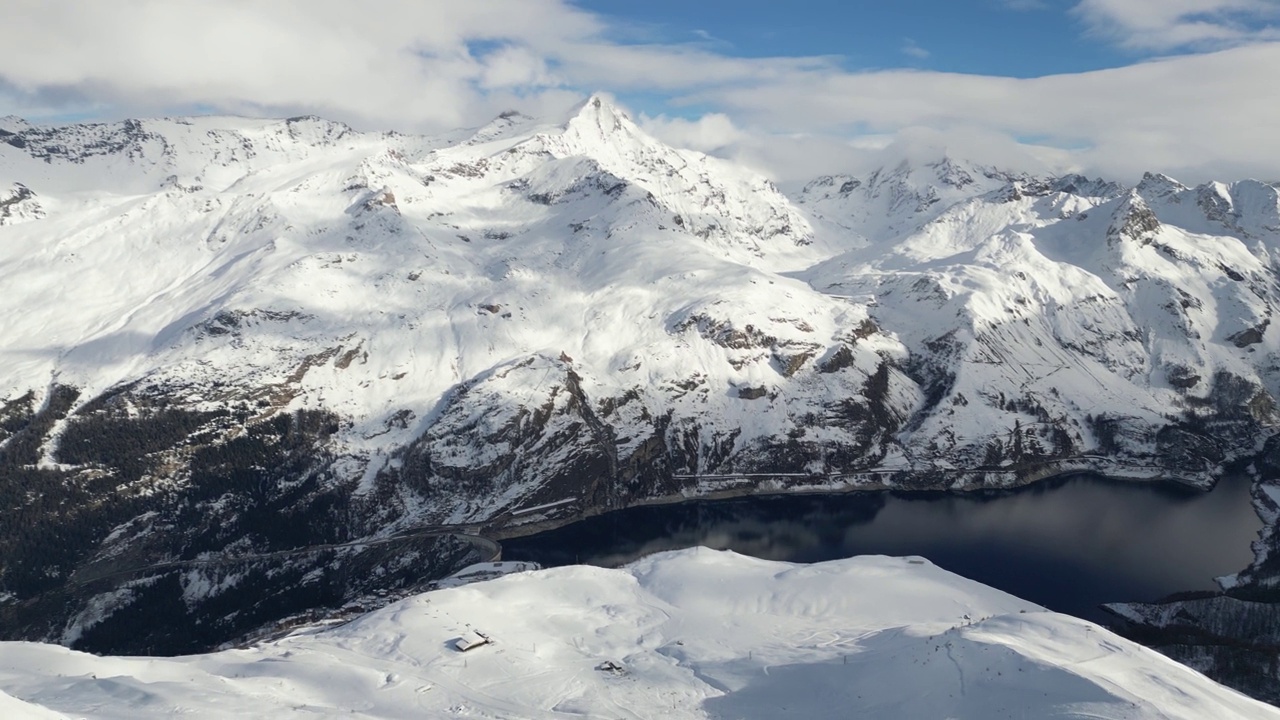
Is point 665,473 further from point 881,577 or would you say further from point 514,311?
Answer: point 881,577

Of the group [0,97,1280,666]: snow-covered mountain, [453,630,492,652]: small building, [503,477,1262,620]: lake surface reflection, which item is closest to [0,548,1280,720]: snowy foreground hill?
[453,630,492,652]: small building

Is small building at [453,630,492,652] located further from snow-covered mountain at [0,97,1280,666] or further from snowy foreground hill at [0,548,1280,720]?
snow-covered mountain at [0,97,1280,666]

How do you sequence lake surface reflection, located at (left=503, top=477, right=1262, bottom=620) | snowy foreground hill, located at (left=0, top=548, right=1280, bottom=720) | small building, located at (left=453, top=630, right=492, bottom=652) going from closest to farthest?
snowy foreground hill, located at (left=0, top=548, right=1280, bottom=720) < small building, located at (left=453, top=630, right=492, bottom=652) < lake surface reflection, located at (left=503, top=477, right=1262, bottom=620)

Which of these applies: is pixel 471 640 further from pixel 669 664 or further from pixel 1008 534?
pixel 1008 534

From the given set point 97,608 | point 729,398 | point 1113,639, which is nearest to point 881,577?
point 1113,639

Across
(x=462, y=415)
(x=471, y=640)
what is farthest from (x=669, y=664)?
(x=462, y=415)
